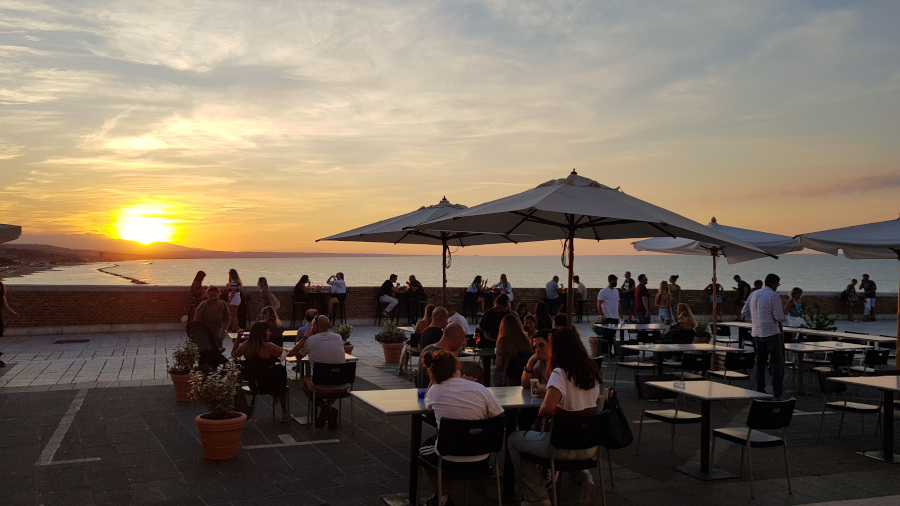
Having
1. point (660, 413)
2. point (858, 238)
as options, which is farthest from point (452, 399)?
point (858, 238)

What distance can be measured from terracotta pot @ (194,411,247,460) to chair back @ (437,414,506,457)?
2409 mm

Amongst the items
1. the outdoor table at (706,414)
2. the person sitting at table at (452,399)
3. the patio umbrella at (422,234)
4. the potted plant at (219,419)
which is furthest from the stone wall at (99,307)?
the person sitting at table at (452,399)

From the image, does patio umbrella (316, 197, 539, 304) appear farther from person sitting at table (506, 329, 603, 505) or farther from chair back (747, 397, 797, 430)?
chair back (747, 397, 797, 430)

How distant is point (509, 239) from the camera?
12727 millimetres

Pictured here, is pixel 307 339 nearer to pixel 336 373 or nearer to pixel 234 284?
pixel 336 373

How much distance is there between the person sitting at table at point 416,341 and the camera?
33.7ft

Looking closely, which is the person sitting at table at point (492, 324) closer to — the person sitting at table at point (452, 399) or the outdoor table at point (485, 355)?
the outdoor table at point (485, 355)

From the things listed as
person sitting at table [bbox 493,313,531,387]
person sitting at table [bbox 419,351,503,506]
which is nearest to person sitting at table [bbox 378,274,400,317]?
person sitting at table [bbox 493,313,531,387]

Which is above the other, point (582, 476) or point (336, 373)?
point (336, 373)

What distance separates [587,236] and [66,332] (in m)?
13.3

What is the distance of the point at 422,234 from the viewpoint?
40.8 ft

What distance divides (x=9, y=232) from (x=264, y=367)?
4061 mm

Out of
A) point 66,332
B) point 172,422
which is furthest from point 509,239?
point 66,332

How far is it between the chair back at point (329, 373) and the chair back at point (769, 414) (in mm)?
3904
